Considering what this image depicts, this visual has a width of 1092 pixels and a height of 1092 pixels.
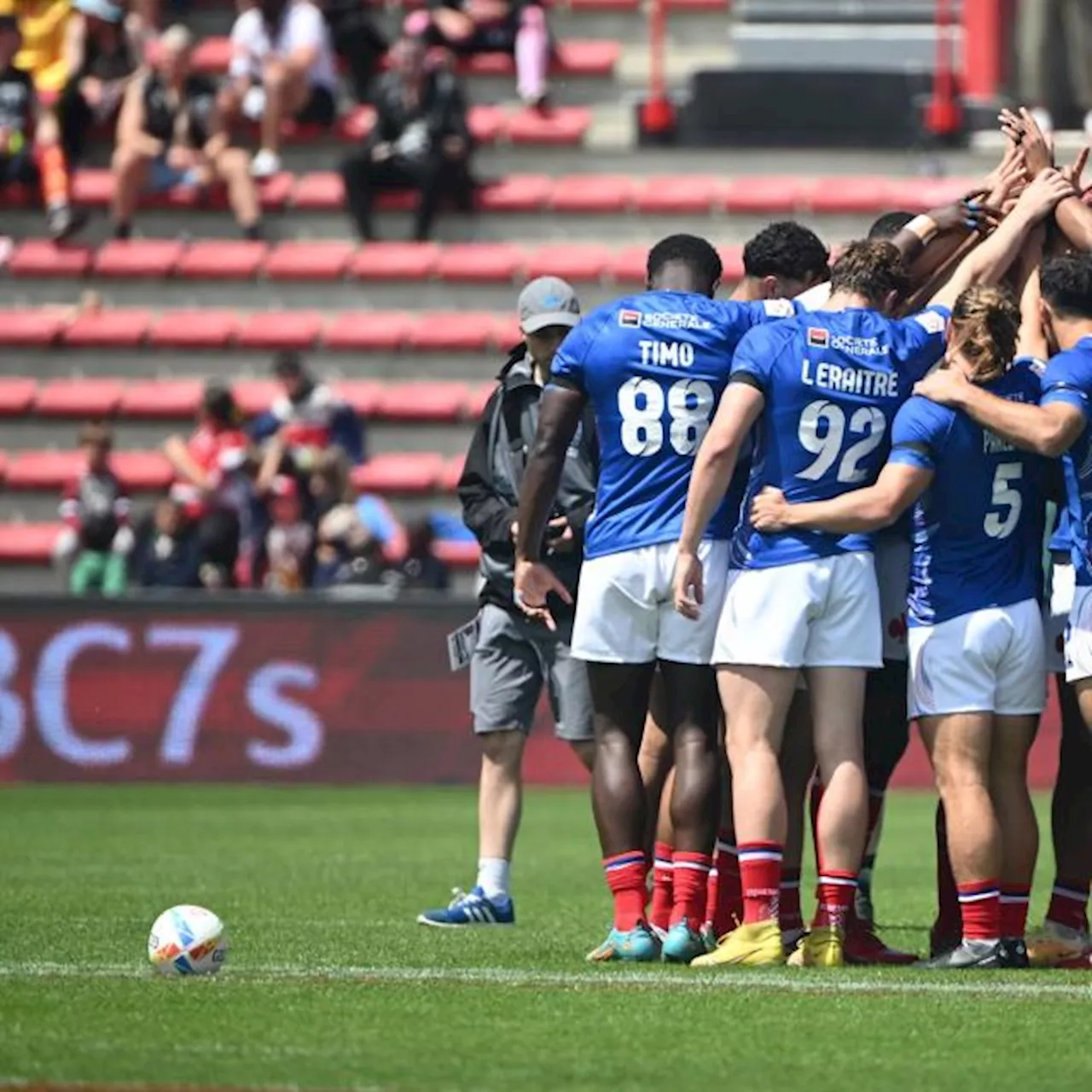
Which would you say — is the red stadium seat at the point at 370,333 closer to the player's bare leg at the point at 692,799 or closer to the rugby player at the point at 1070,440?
the rugby player at the point at 1070,440

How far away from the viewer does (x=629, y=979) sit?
345 inches

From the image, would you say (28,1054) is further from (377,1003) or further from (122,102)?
(122,102)

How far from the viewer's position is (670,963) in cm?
931

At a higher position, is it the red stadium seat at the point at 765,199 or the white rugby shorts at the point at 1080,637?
the red stadium seat at the point at 765,199

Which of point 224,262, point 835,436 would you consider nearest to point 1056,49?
point 224,262

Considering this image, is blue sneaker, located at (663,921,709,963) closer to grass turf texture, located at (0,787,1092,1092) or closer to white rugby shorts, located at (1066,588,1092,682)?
grass turf texture, located at (0,787,1092,1092)

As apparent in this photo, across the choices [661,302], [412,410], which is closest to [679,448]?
[661,302]

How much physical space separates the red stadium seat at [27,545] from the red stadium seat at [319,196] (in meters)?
3.84

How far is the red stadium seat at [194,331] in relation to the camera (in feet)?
80.3

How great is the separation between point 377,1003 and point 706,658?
78.3 inches

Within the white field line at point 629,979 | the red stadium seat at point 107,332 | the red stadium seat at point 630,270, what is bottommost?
the white field line at point 629,979

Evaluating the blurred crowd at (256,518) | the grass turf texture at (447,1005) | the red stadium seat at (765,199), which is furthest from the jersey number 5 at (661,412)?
the red stadium seat at (765,199)

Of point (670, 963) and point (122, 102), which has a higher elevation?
point (122, 102)

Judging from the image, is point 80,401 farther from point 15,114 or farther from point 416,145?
point 416,145
